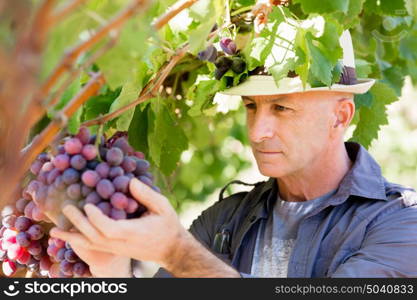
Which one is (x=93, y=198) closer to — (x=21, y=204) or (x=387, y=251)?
(x=21, y=204)

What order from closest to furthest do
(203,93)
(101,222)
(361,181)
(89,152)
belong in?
(101,222), (89,152), (203,93), (361,181)

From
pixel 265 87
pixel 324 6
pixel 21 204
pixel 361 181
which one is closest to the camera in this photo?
pixel 21 204

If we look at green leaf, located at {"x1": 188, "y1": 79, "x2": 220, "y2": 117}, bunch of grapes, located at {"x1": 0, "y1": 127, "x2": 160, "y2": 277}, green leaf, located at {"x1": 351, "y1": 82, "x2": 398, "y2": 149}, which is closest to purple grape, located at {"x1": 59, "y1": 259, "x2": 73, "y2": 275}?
bunch of grapes, located at {"x1": 0, "y1": 127, "x2": 160, "y2": 277}

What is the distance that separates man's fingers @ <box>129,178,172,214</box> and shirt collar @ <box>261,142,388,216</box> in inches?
47.9

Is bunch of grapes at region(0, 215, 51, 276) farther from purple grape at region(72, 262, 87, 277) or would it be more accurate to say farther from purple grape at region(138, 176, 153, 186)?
purple grape at region(138, 176, 153, 186)

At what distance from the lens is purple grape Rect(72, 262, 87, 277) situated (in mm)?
1647

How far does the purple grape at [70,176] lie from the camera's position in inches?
58.4

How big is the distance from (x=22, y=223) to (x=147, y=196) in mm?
455

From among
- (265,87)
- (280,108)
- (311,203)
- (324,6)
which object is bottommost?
(311,203)

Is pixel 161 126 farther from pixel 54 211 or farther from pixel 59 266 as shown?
pixel 54 211

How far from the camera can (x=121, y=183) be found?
4.85 feet

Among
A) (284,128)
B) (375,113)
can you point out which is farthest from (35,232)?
(375,113)

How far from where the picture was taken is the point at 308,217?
2.60 m

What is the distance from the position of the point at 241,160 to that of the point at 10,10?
17.0 ft
